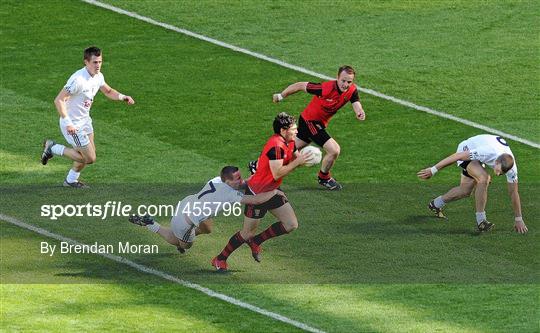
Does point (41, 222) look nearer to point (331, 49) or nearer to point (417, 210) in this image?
point (417, 210)

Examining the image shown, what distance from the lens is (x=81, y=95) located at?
71.2 ft

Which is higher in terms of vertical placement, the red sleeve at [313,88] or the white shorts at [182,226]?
the red sleeve at [313,88]

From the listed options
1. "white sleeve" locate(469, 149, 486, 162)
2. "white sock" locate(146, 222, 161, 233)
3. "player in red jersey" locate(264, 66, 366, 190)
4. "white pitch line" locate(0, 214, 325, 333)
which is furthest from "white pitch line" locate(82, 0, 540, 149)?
"white pitch line" locate(0, 214, 325, 333)

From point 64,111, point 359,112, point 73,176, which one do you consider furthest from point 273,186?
point 73,176

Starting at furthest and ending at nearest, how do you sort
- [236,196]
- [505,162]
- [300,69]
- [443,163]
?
1. [300,69]
2. [505,162]
3. [443,163]
4. [236,196]

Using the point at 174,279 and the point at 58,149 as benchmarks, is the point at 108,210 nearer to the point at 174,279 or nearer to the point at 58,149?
the point at 58,149

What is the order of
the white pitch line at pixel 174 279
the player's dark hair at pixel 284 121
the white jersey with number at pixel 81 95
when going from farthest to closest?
1. the white jersey with number at pixel 81 95
2. the player's dark hair at pixel 284 121
3. the white pitch line at pixel 174 279

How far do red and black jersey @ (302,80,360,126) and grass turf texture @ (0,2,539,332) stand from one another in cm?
121

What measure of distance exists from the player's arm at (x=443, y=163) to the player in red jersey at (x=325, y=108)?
216cm

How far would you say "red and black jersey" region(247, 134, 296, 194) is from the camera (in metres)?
18.5

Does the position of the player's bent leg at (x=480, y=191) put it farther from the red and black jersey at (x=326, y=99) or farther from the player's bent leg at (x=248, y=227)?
the player's bent leg at (x=248, y=227)

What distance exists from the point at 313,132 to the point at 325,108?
427 millimetres

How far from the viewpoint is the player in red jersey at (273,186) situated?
18531 mm

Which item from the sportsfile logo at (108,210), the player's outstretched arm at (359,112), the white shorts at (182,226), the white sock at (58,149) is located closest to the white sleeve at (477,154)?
the player's outstretched arm at (359,112)
